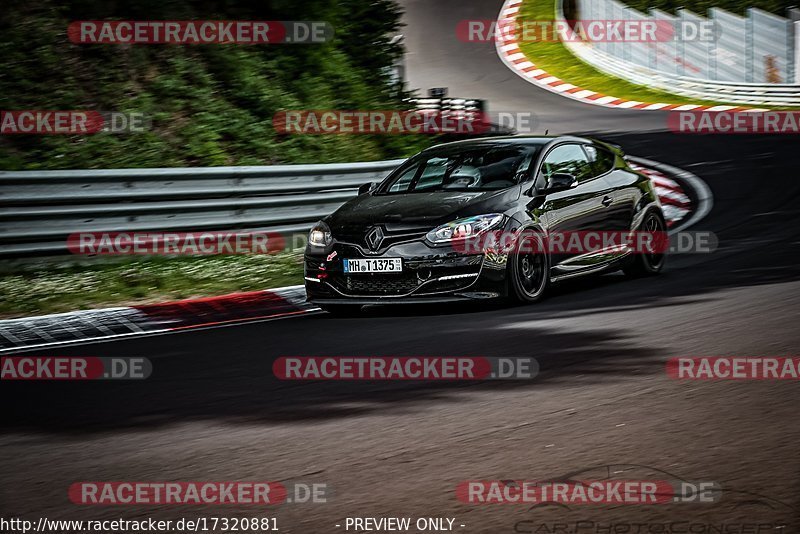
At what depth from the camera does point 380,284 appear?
400 inches

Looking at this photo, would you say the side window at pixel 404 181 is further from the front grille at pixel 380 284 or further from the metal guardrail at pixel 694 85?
the metal guardrail at pixel 694 85

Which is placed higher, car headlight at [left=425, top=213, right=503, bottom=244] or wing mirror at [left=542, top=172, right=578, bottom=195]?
wing mirror at [left=542, top=172, right=578, bottom=195]

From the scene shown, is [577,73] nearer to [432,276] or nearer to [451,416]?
[432,276]

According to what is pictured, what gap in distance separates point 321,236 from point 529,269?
71.2 inches

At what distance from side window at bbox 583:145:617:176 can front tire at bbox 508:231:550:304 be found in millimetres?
1429

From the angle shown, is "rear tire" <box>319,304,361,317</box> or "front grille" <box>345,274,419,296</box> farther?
"rear tire" <box>319,304,361,317</box>

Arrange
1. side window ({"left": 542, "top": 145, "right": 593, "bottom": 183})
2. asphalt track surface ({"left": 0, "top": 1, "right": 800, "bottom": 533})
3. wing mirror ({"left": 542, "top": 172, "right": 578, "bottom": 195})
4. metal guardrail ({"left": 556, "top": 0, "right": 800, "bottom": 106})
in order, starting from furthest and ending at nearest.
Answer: metal guardrail ({"left": 556, "top": 0, "right": 800, "bottom": 106}) < side window ({"left": 542, "top": 145, "right": 593, "bottom": 183}) < wing mirror ({"left": 542, "top": 172, "right": 578, "bottom": 195}) < asphalt track surface ({"left": 0, "top": 1, "right": 800, "bottom": 533})

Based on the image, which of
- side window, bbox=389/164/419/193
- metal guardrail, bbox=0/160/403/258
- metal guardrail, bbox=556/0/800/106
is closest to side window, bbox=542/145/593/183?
side window, bbox=389/164/419/193

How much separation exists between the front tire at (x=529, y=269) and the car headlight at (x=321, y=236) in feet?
5.17

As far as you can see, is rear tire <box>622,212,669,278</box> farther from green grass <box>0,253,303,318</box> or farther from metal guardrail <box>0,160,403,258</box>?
metal guardrail <box>0,160,403,258</box>

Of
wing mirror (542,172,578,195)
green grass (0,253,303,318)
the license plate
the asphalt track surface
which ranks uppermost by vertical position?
wing mirror (542,172,578,195)

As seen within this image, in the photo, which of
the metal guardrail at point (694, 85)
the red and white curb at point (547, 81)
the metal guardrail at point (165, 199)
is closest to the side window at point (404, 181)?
the metal guardrail at point (165, 199)

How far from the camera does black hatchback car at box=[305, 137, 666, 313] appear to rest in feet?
33.0

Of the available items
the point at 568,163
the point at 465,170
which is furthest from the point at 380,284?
the point at 568,163
